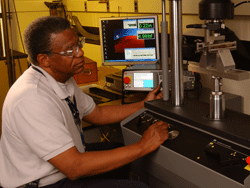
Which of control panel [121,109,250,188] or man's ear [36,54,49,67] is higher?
man's ear [36,54,49,67]

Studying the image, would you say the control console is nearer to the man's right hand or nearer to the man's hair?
the man's right hand

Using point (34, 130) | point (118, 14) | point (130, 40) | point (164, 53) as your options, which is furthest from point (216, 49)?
point (118, 14)

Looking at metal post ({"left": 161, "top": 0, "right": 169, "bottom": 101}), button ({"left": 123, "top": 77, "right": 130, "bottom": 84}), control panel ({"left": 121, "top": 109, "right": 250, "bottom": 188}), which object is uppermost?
metal post ({"left": 161, "top": 0, "right": 169, "bottom": 101})

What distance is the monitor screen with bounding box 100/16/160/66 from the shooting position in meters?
2.46

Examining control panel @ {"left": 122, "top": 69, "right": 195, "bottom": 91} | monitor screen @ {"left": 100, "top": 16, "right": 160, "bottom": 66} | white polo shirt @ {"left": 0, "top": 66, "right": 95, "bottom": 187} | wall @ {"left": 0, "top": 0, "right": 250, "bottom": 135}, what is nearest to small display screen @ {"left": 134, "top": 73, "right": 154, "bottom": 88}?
control panel @ {"left": 122, "top": 69, "right": 195, "bottom": 91}

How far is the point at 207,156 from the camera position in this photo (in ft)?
3.78

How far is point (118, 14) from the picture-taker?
315 centimetres

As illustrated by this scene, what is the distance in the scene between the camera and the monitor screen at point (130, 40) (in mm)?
2461

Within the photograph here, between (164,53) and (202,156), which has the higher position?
(164,53)

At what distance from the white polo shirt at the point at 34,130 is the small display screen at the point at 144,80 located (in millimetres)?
669

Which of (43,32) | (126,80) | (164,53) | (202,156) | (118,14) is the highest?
(118,14)

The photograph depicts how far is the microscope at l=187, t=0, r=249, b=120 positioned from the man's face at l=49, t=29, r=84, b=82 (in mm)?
545

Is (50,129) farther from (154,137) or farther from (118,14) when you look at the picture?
(118,14)

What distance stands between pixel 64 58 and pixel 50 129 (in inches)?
13.8
